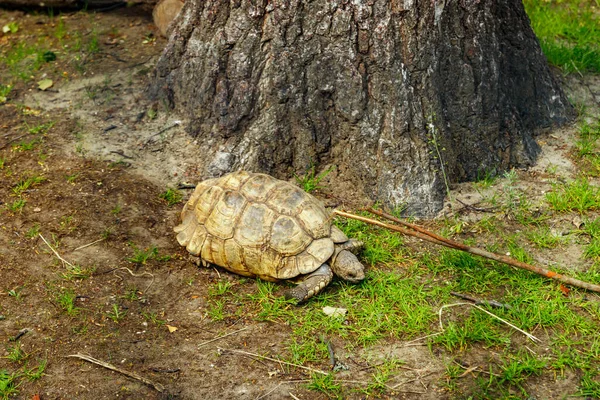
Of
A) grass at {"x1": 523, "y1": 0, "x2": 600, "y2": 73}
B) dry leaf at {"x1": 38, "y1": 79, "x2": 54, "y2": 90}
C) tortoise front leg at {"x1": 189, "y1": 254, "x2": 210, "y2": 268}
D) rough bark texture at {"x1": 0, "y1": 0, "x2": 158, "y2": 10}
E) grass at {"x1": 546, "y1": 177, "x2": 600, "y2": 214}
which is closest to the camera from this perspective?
tortoise front leg at {"x1": 189, "y1": 254, "x2": 210, "y2": 268}

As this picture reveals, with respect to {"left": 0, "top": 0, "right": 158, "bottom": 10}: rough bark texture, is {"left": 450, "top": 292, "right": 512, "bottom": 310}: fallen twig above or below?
below

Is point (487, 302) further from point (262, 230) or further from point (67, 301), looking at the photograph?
point (67, 301)

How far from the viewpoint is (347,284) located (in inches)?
193

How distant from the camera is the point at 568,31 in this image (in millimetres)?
7895

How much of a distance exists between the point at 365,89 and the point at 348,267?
1.44m

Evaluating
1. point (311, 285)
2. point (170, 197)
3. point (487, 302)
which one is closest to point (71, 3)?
point (170, 197)

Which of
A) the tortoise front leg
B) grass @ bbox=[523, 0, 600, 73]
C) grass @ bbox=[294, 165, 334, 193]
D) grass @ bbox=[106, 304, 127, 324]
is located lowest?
grass @ bbox=[106, 304, 127, 324]

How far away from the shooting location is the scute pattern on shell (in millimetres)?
4801

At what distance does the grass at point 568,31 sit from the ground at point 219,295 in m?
0.71

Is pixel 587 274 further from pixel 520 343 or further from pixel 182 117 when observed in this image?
pixel 182 117

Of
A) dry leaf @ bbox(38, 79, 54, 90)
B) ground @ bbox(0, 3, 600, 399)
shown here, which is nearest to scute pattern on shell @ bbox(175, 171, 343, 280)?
ground @ bbox(0, 3, 600, 399)

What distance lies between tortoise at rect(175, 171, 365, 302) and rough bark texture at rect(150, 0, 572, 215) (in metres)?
0.75

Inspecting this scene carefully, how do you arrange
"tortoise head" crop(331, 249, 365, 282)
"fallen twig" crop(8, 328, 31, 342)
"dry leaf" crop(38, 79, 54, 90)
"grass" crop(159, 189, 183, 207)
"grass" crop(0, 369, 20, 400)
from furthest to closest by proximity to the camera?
"dry leaf" crop(38, 79, 54, 90) → "grass" crop(159, 189, 183, 207) → "tortoise head" crop(331, 249, 365, 282) → "fallen twig" crop(8, 328, 31, 342) → "grass" crop(0, 369, 20, 400)

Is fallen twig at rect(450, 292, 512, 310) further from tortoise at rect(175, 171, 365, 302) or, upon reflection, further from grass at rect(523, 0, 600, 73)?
grass at rect(523, 0, 600, 73)
